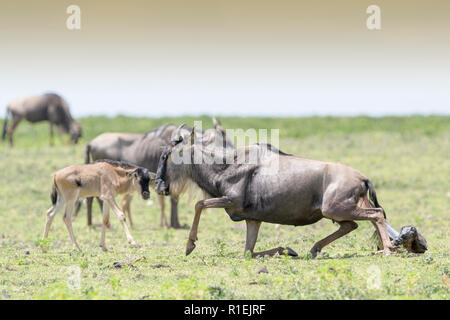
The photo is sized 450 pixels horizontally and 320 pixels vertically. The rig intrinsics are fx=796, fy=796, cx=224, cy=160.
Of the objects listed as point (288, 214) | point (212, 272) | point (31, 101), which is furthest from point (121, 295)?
point (31, 101)

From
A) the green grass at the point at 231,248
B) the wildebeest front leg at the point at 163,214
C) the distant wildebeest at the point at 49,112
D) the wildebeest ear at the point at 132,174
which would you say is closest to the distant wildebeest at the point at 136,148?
the wildebeest front leg at the point at 163,214

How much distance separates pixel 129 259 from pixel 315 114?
3334 centimetres

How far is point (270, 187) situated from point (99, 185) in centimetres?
387

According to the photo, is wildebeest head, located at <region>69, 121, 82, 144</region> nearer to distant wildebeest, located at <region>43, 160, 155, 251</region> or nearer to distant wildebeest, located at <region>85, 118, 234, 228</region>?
distant wildebeest, located at <region>85, 118, 234, 228</region>

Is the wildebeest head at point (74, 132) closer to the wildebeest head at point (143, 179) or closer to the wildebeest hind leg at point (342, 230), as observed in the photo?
the wildebeest head at point (143, 179)

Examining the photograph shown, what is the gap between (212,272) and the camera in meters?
10.6

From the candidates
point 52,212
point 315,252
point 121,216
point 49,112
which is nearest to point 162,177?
point 121,216

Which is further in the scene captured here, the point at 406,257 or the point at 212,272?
the point at 406,257

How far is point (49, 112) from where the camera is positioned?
32875 millimetres

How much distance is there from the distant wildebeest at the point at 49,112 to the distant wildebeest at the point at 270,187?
66.3 ft

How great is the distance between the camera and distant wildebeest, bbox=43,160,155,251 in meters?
14.3

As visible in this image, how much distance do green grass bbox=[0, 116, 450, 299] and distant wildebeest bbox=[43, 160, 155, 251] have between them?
2.05 ft
